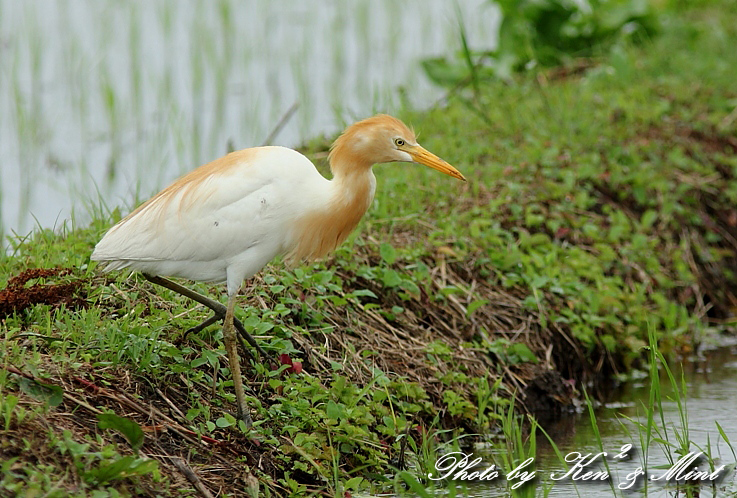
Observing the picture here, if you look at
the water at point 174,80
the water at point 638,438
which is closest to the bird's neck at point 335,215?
the water at point 638,438

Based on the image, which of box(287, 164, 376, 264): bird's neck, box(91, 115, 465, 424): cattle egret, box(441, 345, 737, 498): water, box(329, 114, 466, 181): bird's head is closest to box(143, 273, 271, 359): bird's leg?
box(91, 115, 465, 424): cattle egret

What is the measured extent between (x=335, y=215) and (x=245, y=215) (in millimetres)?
417

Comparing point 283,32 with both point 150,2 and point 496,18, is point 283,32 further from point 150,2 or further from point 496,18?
point 496,18

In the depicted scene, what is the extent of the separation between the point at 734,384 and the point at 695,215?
1.68m

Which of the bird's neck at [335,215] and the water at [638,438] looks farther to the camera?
the bird's neck at [335,215]

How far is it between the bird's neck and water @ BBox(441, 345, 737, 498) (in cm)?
117

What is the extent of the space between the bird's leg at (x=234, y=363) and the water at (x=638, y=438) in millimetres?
882

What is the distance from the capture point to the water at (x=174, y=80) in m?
7.45

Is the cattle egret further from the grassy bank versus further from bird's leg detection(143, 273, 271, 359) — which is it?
the grassy bank

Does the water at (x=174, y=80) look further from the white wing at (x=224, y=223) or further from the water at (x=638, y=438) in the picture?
the water at (x=638, y=438)

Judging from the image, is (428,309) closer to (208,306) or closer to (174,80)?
(208,306)

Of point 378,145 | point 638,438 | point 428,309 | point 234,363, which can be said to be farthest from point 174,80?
point 638,438

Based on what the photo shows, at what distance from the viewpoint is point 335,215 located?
4289 mm

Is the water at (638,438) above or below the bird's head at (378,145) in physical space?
below
